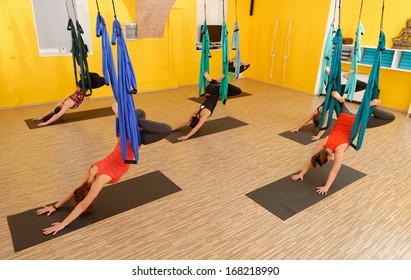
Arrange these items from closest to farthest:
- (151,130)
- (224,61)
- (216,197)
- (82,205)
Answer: (151,130)
(82,205)
(216,197)
(224,61)

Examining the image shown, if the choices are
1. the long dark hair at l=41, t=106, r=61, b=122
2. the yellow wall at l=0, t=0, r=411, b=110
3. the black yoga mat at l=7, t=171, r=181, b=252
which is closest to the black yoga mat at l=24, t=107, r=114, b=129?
the long dark hair at l=41, t=106, r=61, b=122

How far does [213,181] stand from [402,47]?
14.3 feet

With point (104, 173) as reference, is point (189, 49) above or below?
above

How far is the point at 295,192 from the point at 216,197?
780 mm

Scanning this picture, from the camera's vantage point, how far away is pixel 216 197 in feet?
9.11

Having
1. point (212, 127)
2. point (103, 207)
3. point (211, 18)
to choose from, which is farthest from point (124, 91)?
point (211, 18)

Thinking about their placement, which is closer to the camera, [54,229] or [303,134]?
[54,229]

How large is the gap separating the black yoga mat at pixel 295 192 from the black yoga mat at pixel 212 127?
1.50 m

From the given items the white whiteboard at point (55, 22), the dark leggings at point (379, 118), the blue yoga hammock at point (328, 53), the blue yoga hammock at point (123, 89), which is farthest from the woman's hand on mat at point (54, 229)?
the white whiteboard at point (55, 22)

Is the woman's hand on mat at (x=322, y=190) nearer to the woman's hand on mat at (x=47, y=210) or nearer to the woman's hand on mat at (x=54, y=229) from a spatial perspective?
the woman's hand on mat at (x=54, y=229)

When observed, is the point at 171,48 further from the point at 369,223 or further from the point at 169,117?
the point at 369,223

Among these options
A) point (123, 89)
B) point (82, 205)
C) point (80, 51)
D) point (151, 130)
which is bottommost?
point (82, 205)

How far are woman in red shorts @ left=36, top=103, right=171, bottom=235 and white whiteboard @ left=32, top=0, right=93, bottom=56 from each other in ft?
11.9

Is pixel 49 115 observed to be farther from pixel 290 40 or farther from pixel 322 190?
pixel 290 40
